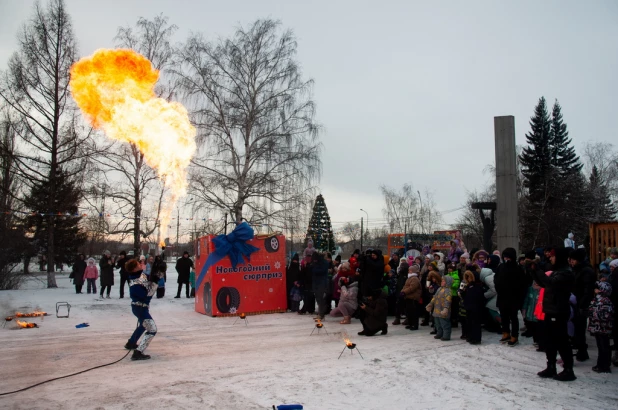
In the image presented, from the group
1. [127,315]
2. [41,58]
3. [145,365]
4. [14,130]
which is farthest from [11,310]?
[41,58]

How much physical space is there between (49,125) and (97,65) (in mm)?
10793

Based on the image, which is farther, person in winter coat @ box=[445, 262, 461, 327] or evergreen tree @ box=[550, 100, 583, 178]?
evergreen tree @ box=[550, 100, 583, 178]

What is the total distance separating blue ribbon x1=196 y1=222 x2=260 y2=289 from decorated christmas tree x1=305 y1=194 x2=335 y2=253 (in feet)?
76.7

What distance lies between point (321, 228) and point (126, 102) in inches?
1026

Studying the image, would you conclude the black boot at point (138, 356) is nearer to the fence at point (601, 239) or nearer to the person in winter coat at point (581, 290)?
the person in winter coat at point (581, 290)

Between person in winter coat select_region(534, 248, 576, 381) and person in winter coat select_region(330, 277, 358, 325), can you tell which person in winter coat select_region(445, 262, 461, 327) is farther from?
person in winter coat select_region(534, 248, 576, 381)

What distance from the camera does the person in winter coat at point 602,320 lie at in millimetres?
7523

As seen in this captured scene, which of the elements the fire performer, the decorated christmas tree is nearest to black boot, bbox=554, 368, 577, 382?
the fire performer

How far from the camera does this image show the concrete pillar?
1698 cm

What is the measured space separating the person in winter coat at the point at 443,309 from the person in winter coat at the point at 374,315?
113cm

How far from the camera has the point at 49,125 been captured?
24.5 meters

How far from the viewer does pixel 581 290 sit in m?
8.03

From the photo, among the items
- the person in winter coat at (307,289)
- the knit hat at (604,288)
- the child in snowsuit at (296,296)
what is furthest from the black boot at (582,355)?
the child in snowsuit at (296,296)

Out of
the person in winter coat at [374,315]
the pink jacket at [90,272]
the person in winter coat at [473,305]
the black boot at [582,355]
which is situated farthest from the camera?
the pink jacket at [90,272]
